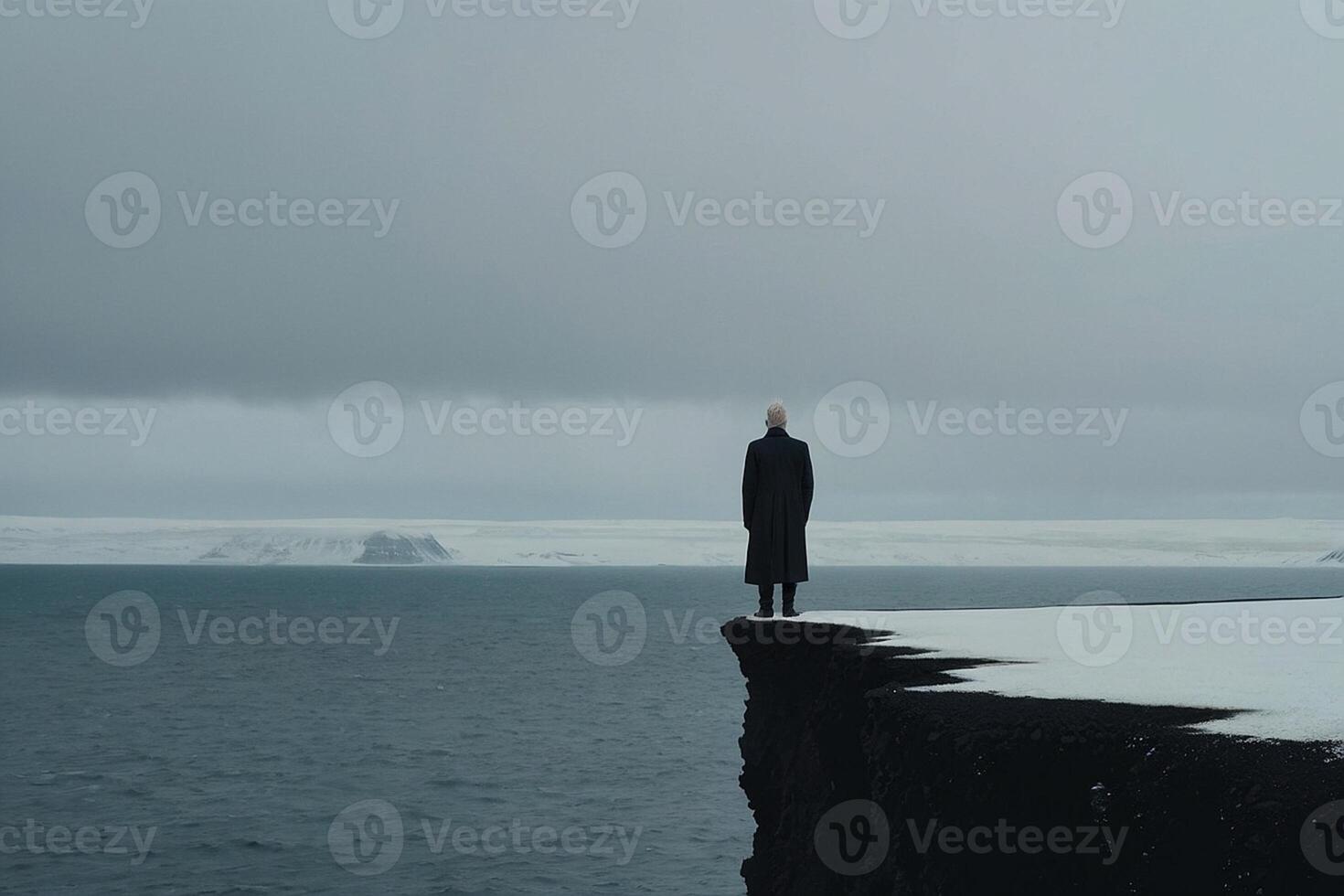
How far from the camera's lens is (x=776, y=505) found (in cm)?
1302

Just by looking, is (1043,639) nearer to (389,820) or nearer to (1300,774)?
(1300,774)

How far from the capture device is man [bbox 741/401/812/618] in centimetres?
1289

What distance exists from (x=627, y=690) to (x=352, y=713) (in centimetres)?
1820

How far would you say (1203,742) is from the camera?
5406mm

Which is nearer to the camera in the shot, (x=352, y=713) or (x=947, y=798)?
(x=947, y=798)

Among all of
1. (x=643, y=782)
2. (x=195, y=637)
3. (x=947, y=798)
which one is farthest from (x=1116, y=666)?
(x=195, y=637)

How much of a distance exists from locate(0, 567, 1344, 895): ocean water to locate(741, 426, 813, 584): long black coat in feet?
73.7
